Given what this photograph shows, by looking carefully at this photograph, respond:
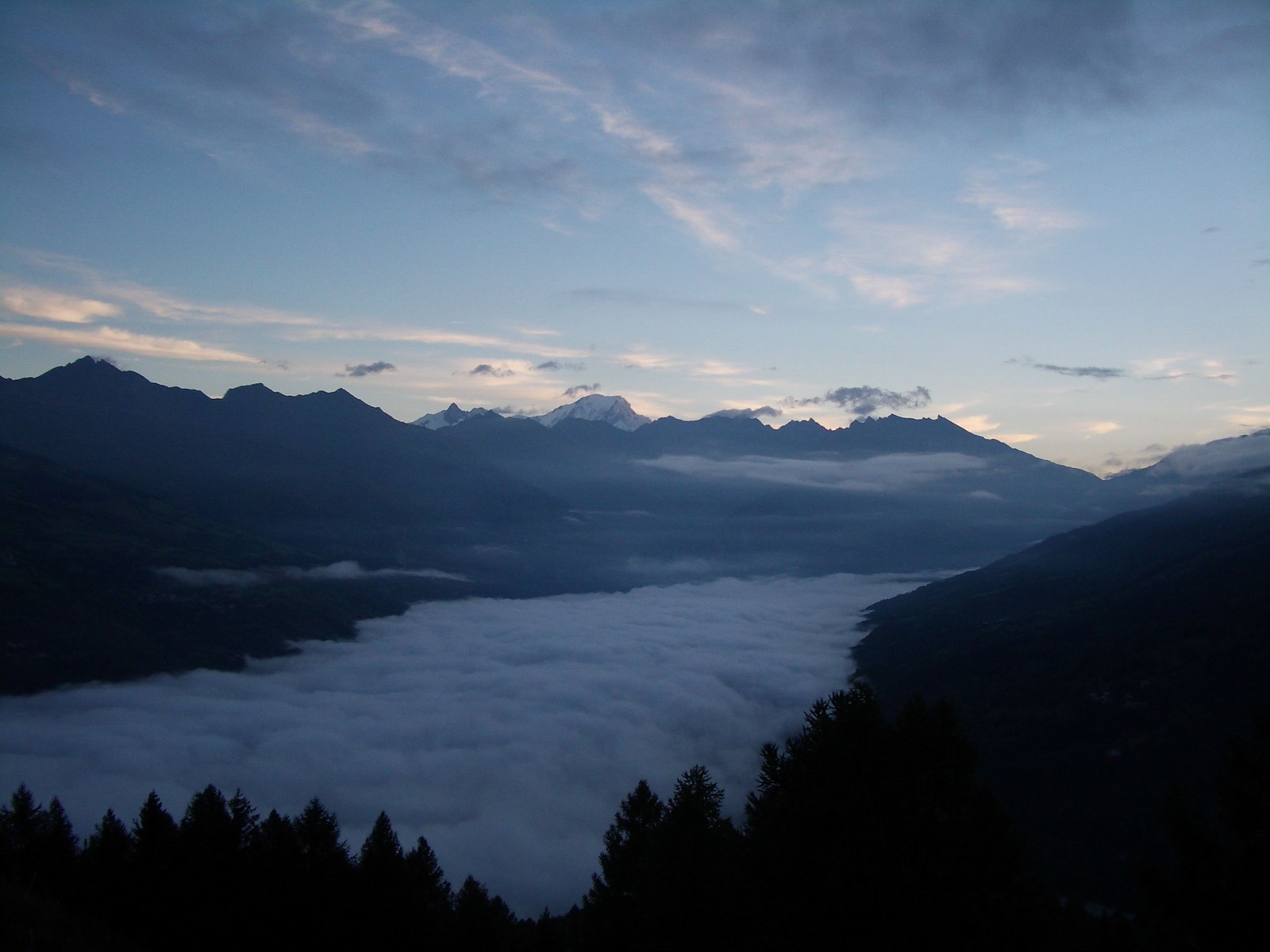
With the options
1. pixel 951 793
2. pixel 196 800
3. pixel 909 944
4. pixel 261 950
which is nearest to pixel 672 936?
pixel 909 944

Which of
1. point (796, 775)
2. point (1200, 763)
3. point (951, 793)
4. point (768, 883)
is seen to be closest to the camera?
point (951, 793)

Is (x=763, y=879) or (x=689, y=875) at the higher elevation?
(x=763, y=879)

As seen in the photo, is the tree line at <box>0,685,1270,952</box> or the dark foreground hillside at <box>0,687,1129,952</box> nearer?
the tree line at <box>0,685,1270,952</box>

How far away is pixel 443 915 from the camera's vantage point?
4900 cm

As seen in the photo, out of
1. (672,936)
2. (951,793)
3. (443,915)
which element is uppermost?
(951,793)

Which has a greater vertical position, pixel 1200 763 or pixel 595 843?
pixel 1200 763

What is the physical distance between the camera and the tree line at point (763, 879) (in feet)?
80.4

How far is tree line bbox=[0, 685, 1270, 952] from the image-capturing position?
24516 mm

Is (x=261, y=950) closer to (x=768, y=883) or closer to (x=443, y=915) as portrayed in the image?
(x=443, y=915)

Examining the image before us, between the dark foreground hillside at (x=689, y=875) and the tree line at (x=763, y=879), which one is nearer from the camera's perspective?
the tree line at (x=763, y=879)

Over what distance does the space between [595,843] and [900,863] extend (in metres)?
176

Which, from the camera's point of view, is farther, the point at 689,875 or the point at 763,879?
the point at 689,875

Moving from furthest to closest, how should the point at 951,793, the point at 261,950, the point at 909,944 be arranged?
the point at 261,950 < the point at 951,793 < the point at 909,944

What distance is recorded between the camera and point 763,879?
28.2 m
